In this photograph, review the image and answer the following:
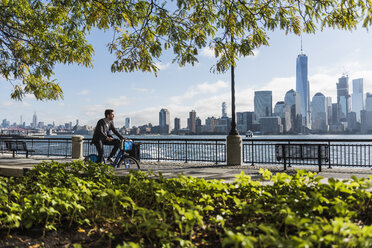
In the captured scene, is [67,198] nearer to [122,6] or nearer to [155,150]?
[122,6]

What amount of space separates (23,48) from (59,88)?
6.11 feet

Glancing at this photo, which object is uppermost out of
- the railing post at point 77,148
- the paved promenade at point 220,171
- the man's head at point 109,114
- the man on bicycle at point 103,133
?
the man's head at point 109,114

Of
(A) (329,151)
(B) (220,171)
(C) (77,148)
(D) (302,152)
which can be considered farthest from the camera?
(C) (77,148)

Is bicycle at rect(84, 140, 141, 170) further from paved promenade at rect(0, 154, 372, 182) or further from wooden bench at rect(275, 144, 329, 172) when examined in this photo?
wooden bench at rect(275, 144, 329, 172)

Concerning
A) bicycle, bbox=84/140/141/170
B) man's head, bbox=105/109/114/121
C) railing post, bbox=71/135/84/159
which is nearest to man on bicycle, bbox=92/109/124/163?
man's head, bbox=105/109/114/121

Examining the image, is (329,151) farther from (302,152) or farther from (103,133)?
(103,133)

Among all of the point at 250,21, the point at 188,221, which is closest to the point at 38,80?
the point at 250,21

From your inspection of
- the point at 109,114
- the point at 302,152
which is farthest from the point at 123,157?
the point at 302,152

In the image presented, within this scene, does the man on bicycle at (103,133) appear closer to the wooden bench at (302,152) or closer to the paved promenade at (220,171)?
the paved promenade at (220,171)

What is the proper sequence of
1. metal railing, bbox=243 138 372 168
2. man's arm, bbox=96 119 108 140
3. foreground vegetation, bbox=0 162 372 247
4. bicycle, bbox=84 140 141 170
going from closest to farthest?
foreground vegetation, bbox=0 162 372 247, man's arm, bbox=96 119 108 140, bicycle, bbox=84 140 141 170, metal railing, bbox=243 138 372 168

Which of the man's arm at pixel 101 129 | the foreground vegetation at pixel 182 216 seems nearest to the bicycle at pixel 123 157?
the man's arm at pixel 101 129

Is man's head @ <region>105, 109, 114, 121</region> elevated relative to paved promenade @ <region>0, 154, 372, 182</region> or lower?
elevated

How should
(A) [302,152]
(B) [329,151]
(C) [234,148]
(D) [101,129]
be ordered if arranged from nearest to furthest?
(D) [101,129], (B) [329,151], (A) [302,152], (C) [234,148]

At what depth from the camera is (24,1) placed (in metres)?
7.95
